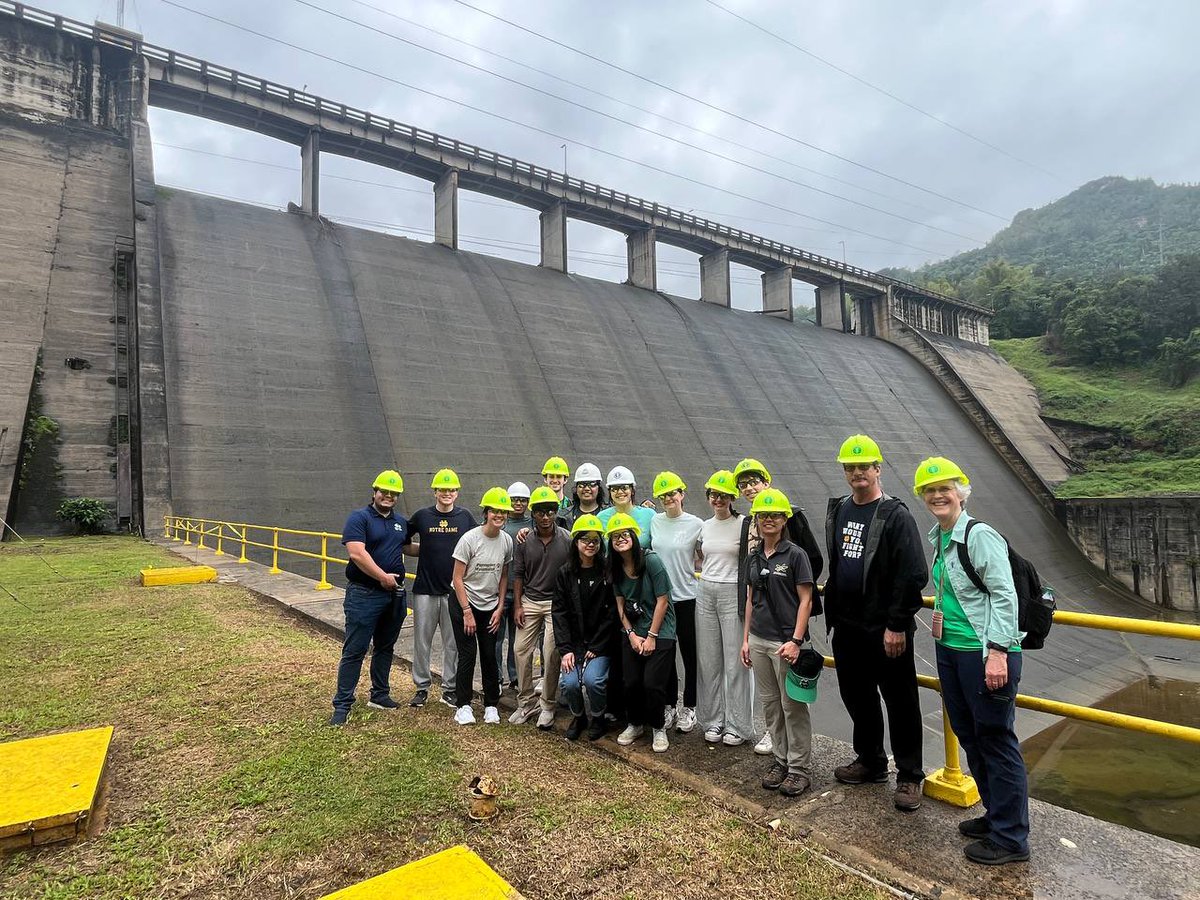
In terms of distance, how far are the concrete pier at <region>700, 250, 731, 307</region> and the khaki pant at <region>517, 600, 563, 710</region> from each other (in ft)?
99.3

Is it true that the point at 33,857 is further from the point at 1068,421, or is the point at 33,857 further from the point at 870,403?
the point at 1068,421

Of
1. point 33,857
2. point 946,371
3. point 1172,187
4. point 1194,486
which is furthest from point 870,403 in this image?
point 1172,187

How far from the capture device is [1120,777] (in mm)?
9500

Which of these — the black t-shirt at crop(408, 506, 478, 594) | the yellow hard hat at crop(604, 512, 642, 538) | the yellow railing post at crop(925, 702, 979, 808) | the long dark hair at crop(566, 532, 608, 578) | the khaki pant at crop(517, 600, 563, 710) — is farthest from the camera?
the black t-shirt at crop(408, 506, 478, 594)

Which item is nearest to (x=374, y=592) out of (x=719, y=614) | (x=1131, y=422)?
(x=719, y=614)

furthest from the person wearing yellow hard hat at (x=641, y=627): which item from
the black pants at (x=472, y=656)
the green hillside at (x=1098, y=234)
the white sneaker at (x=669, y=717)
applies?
the green hillside at (x=1098, y=234)

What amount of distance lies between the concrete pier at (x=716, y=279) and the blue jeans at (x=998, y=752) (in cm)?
3150

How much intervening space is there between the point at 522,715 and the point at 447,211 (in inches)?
941

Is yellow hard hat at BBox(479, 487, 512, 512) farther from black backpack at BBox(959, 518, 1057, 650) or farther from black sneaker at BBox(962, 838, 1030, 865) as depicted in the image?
black sneaker at BBox(962, 838, 1030, 865)

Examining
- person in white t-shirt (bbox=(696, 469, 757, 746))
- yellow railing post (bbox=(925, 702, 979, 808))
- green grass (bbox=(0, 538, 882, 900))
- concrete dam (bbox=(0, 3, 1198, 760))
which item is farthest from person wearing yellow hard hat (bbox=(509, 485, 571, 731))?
concrete dam (bbox=(0, 3, 1198, 760))

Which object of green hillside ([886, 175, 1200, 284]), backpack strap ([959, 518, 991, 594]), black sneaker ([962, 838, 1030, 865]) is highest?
green hillside ([886, 175, 1200, 284])

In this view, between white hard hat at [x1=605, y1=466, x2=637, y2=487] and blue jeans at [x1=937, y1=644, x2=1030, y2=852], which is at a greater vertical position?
white hard hat at [x1=605, y1=466, x2=637, y2=487]

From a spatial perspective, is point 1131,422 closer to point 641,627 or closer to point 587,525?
point 641,627

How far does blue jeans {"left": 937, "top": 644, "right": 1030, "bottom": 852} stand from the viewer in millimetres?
2523
